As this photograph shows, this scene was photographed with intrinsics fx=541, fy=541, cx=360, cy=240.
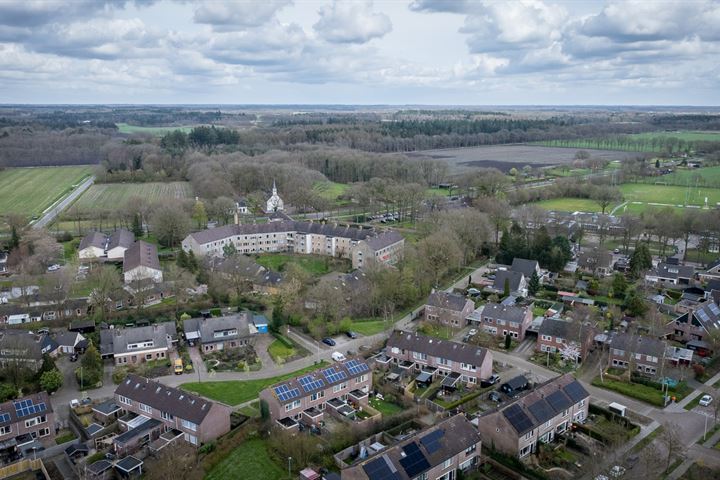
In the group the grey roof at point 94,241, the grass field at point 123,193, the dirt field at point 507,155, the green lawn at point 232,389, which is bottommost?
the green lawn at point 232,389

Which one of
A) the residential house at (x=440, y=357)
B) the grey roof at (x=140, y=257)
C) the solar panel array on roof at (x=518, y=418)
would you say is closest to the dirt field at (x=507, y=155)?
the grey roof at (x=140, y=257)

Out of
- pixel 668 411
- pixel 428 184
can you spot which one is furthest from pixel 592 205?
pixel 668 411

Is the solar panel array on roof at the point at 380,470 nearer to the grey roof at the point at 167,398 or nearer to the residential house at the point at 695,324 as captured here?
the grey roof at the point at 167,398

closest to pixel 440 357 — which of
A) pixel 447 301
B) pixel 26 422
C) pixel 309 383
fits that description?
pixel 447 301

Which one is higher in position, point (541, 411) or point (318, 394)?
point (541, 411)

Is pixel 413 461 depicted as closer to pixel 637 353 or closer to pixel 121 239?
pixel 637 353

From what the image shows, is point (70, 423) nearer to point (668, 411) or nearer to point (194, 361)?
point (194, 361)

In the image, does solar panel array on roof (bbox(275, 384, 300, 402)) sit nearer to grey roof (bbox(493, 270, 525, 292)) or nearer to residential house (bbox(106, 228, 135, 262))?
grey roof (bbox(493, 270, 525, 292))
